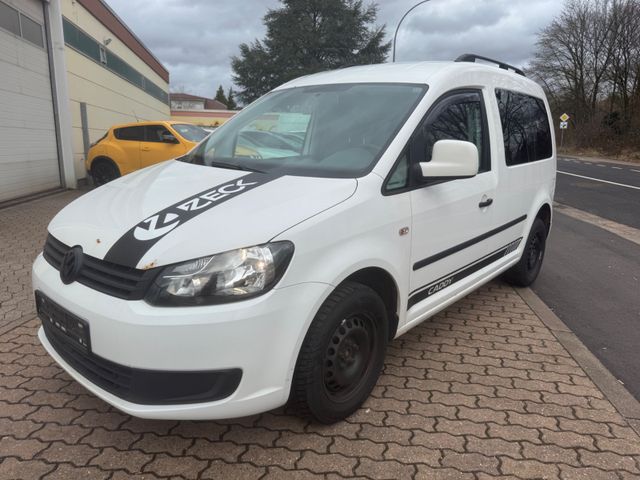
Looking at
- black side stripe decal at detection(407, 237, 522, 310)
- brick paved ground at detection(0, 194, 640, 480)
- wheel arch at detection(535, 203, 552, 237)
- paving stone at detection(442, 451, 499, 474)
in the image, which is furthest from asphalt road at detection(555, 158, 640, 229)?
paving stone at detection(442, 451, 499, 474)

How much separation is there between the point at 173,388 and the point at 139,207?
92cm

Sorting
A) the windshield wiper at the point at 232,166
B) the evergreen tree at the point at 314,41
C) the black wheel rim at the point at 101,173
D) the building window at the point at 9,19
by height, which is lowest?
the black wheel rim at the point at 101,173

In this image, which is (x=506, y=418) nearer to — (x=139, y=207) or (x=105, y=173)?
(x=139, y=207)

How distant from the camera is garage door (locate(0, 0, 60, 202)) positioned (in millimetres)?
9016

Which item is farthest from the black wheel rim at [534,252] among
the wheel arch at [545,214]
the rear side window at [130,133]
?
the rear side window at [130,133]

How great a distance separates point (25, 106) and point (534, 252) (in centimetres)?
944

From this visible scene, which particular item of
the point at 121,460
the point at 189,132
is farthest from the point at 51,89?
the point at 121,460

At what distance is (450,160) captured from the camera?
9.16 feet

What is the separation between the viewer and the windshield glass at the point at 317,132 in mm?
2828

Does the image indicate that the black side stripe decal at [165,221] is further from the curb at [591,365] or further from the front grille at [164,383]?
the curb at [591,365]

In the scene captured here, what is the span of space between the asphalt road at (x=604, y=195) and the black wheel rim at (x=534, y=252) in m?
5.18

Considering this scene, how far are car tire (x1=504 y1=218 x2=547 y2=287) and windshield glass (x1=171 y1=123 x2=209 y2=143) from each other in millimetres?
8114

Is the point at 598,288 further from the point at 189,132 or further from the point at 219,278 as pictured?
the point at 189,132

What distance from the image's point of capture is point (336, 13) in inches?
1508
